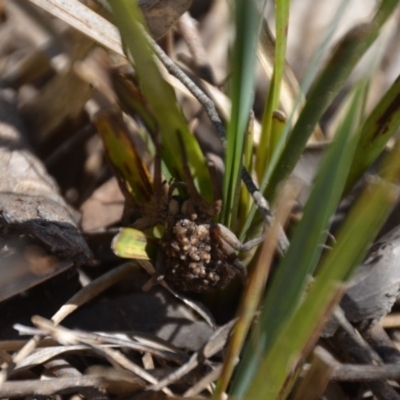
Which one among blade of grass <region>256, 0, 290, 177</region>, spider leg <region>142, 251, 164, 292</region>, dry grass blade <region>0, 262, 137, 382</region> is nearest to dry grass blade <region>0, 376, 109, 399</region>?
dry grass blade <region>0, 262, 137, 382</region>

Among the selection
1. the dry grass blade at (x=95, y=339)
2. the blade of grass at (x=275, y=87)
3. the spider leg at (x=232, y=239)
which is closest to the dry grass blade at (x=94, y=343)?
the dry grass blade at (x=95, y=339)

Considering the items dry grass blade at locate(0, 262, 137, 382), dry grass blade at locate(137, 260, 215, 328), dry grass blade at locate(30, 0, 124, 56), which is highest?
dry grass blade at locate(30, 0, 124, 56)

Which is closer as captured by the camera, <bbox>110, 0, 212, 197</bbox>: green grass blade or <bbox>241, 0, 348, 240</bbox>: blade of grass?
<bbox>110, 0, 212, 197</bbox>: green grass blade

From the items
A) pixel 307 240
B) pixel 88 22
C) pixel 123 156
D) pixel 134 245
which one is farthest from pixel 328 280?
pixel 88 22

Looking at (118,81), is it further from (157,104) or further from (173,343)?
(173,343)

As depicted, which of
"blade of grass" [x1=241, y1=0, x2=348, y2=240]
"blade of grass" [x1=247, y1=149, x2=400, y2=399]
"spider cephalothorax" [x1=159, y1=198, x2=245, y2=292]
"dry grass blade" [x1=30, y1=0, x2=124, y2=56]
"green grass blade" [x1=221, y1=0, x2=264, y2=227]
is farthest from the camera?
"dry grass blade" [x1=30, y1=0, x2=124, y2=56]

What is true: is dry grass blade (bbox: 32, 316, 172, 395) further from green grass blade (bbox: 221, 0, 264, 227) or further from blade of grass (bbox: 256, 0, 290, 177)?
blade of grass (bbox: 256, 0, 290, 177)

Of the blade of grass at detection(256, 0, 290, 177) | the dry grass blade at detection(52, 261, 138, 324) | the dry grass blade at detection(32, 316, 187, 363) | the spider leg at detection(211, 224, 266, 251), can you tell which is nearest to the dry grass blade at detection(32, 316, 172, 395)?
the dry grass blade at detection(32, 316, 187, 363)

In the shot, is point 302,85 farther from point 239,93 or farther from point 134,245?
point 134,245

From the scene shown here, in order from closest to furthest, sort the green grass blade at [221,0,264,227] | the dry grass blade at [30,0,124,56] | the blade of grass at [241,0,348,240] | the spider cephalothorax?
1. the green grass blade at [221,0,264,227]
2. the blade of grass at [241,0,348,240]
3. the spider cephalothorax
4. the dry grass blade at [30,0,124,56]

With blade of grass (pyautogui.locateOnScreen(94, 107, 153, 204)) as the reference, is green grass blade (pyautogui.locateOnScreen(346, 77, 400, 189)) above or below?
above
